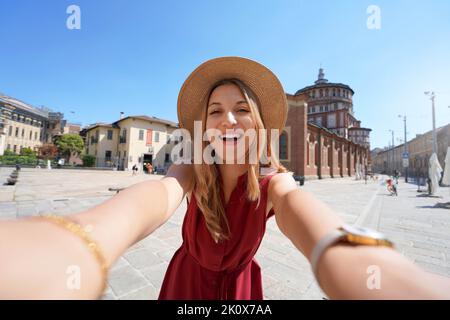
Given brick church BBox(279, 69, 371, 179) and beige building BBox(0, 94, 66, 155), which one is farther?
beige building BBox(0, 94, 66, 155)

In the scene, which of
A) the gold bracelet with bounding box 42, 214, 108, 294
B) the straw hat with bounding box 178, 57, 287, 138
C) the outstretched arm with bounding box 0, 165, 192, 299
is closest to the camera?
the outstretched arm with bounding box 0, 165, 192, 299

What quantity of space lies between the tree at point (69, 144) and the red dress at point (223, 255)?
1921 inches

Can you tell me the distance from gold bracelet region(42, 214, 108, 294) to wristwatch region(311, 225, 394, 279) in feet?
2.14

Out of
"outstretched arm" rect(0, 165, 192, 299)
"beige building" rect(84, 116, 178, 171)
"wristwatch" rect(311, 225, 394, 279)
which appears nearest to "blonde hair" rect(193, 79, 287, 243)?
"outstretched arm" rect(0, 165, 192, 299)

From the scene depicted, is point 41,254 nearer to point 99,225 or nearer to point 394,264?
point 99,225

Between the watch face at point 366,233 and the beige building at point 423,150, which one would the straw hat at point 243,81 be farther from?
the beige building at point 423,150

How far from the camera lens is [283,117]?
164 centimetres

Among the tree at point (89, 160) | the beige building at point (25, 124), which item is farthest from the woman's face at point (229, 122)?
the beige building at point (25, 124)

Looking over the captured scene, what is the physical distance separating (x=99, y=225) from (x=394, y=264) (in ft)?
3.07

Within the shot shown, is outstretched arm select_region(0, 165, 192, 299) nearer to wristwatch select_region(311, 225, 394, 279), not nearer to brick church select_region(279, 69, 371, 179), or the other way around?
wristwatch select_region(311, 225, 394, 279)

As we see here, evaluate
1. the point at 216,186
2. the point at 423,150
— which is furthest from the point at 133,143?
the point at 423,150

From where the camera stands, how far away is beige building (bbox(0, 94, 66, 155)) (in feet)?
124

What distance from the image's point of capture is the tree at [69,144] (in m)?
38.9
